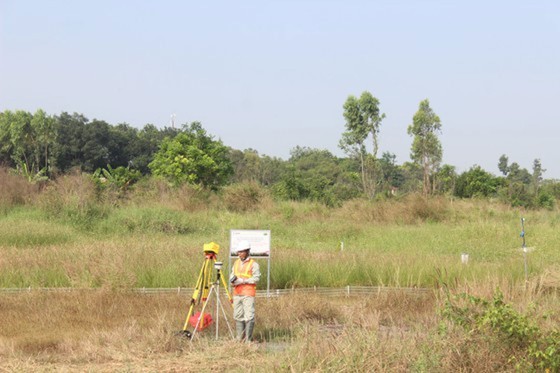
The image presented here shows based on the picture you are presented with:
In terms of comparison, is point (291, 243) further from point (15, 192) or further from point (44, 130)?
point (44, 130)

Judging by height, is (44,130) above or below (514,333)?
above

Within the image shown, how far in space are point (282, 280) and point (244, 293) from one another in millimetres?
5717

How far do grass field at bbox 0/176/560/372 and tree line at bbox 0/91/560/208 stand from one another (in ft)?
20.8

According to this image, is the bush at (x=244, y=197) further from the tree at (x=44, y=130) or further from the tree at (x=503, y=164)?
the tree at (x=503, y=164)

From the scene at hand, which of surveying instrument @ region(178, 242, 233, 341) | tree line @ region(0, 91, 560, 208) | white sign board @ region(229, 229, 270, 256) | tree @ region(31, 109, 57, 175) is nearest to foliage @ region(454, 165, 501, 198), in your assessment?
tree line @ region(0, 91, 560, 208)

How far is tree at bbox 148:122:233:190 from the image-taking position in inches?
1763

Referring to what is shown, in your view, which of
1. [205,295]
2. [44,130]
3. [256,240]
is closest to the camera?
[205,295]

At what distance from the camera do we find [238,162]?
77.2 metres

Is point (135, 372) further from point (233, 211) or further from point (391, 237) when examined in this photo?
point (233, 211)

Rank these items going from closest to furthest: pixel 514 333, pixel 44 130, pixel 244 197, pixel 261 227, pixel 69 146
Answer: pixel 514 333 < pixel 261 227 < pixel 244 197 < pixel 44 130 < pixel 69 146

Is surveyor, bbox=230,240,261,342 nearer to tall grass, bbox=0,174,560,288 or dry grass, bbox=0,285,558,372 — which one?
dry grass, bbox=0,285,558,372

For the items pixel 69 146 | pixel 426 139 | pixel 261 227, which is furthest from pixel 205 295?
pixel 69 146

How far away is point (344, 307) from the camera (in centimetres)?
1113

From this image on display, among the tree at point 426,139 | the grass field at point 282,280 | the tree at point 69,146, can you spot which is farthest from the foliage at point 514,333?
the tree at point 69,146
